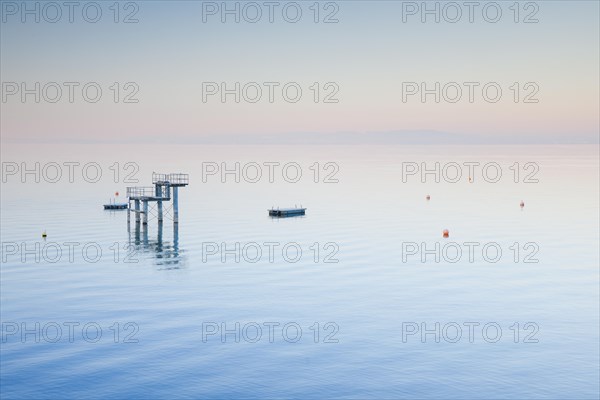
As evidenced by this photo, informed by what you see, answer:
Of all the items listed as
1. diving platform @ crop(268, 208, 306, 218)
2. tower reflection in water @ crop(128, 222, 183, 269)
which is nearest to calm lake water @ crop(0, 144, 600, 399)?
tower reflection in water @ crop(128, 222, 183, 269)

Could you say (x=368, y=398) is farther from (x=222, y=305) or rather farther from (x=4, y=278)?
(x=4, y=278)

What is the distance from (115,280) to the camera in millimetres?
62562

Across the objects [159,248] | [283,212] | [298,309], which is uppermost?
[283,212]

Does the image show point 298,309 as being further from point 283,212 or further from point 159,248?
point 283,212

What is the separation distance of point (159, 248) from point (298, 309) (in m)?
33.9

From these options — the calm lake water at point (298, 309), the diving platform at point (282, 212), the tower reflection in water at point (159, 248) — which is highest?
the diving platform at point (282, 212)

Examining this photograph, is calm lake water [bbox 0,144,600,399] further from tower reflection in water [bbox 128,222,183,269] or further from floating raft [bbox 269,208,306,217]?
floating raft [bbox 269,208,306,217]

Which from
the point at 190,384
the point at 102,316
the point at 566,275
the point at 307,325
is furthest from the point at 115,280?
the point at 566,275

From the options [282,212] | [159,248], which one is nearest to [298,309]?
[159,248]

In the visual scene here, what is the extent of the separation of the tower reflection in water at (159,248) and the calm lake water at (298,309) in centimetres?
37

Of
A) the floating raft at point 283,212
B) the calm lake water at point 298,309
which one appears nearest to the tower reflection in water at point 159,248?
the calm lake water at point 298,309

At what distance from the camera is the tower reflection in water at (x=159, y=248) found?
73.2 meters

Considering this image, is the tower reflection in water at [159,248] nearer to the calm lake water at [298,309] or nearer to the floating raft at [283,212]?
the calm lake water at [298,309]

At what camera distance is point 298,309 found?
53062 mm
